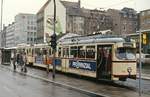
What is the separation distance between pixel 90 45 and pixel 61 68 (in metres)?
8.19

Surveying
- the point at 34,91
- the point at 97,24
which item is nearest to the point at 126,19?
the point at 97,24

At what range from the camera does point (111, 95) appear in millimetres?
19594

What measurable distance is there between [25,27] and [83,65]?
166532 millimetres

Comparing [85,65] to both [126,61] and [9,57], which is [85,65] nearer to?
[126,61]

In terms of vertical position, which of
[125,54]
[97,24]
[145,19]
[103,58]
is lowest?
[103,58]

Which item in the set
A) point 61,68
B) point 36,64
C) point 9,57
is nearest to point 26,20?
point 9,57

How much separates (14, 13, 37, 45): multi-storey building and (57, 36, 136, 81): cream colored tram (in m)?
156

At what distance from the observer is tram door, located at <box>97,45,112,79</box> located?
87.7ft

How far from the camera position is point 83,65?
30.6 meters

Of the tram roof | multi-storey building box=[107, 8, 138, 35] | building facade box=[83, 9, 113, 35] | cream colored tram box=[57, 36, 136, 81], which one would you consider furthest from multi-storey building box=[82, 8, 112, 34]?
cream colored tram box=[57, 36, 136, 81]

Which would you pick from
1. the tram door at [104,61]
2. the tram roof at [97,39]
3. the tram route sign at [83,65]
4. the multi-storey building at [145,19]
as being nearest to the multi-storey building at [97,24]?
the multi-storey building at [145,19]

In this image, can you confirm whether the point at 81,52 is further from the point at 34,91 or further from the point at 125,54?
the point at 34,91

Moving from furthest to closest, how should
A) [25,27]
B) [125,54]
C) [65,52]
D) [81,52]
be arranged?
[25,27] → [65,52] → [81,52] → [125,54]

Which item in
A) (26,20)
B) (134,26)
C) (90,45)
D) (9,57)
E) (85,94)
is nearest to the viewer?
(85,94)
